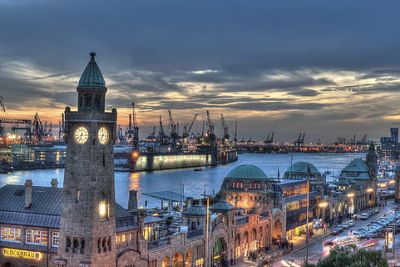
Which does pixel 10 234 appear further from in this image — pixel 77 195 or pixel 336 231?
pixel 336 231

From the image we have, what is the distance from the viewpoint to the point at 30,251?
198 feet

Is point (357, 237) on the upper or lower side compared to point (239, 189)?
lower

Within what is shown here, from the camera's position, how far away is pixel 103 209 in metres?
55.0

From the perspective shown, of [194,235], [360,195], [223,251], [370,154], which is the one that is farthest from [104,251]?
[370,154]

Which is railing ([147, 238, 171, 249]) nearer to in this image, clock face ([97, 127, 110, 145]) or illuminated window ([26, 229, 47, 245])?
illuminated window ([26, 229, 47, 245])

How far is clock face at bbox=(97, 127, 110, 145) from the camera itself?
54.6 meters

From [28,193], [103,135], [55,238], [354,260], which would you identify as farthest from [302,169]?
[354,260]

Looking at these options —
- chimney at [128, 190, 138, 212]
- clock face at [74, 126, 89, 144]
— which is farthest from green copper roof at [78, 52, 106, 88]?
chimney at [128, 190, 138, 212]

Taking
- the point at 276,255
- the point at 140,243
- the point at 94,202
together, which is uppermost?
the point at 94,202

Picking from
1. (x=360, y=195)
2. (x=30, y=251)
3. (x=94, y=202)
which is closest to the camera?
(x=94, y=202)

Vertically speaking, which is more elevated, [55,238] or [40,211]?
[40,211]

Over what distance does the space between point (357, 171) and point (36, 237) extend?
128898 mm

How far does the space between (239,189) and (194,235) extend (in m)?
37.0

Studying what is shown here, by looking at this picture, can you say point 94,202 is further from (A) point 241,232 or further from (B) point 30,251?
(A) point 241,232
